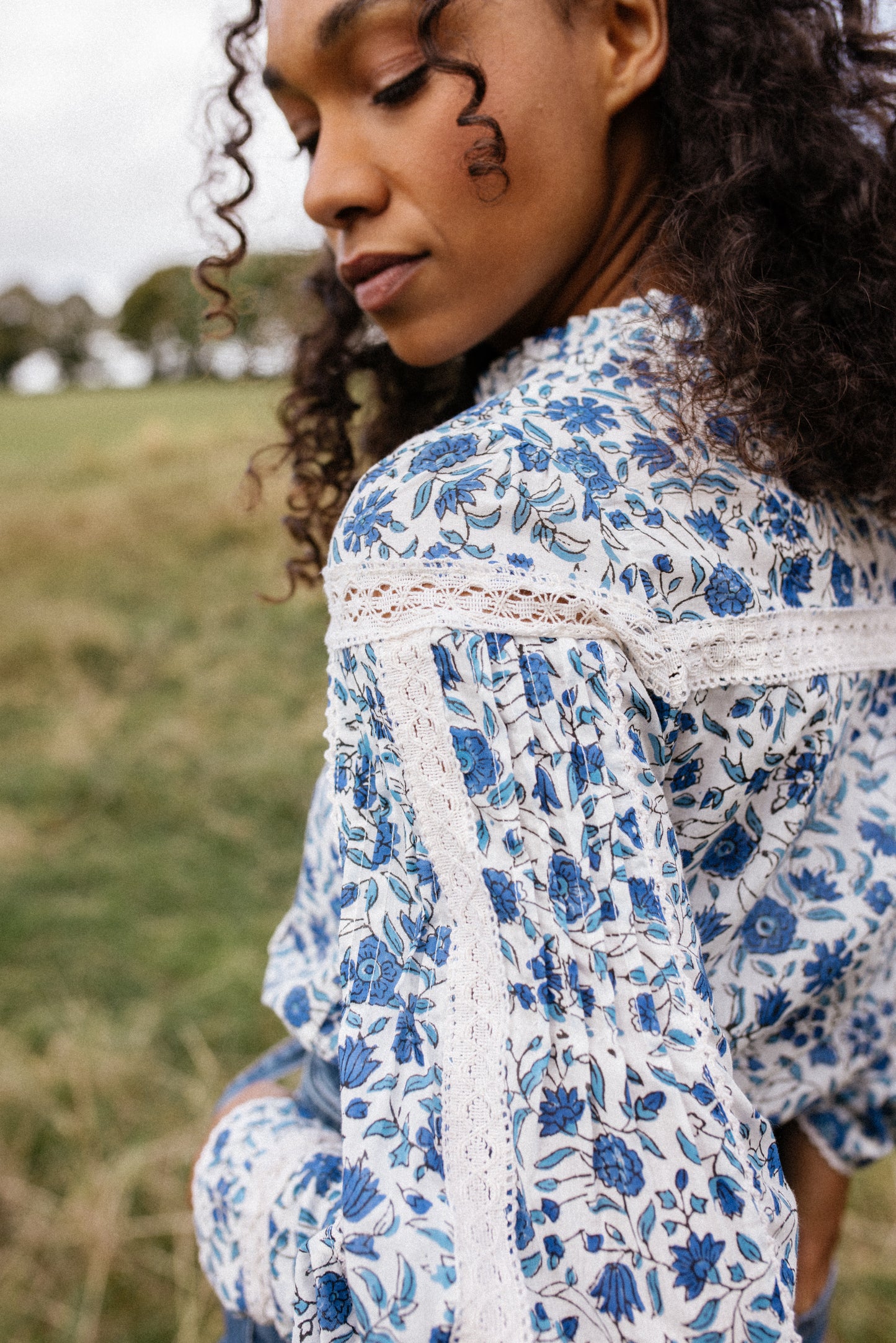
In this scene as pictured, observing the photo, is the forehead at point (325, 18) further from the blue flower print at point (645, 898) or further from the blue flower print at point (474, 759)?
the blue flower print at point (645, 898)

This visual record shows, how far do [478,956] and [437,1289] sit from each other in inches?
9.0

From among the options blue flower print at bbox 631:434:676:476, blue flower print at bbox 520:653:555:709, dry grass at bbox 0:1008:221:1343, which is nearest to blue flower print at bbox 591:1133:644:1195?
blue flower print at bbox 520:653:555:709

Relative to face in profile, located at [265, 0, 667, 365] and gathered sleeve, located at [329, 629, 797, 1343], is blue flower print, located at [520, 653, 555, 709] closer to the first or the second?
gathered sleeve, located at [329, 629, 797, 1343]

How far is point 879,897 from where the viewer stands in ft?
3.37

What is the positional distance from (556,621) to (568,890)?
206mm

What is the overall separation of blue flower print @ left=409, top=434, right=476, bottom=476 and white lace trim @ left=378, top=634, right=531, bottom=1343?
144 millimetres

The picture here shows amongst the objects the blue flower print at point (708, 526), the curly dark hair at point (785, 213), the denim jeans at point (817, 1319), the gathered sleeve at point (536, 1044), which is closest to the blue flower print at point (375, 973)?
the gathered sleeve at point (536, 1044)

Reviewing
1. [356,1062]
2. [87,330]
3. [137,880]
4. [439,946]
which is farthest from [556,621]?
[87,330]

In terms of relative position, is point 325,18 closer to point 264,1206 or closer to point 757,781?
point 757,781

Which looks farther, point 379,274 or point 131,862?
point 131,862

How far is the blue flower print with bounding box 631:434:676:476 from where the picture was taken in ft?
2.89

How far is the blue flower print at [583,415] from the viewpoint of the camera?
2.87 feet

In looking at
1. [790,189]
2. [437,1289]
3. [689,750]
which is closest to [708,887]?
[689,750]

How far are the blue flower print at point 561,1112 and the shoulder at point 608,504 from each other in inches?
14.8
